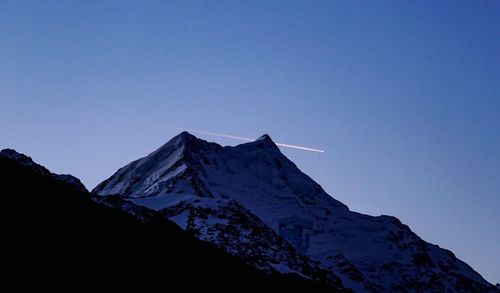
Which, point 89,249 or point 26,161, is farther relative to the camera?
point 26,161

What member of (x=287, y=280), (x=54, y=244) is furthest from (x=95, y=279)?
(x=287, y=280)

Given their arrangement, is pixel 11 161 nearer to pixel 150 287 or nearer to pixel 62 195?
pixel 62 195

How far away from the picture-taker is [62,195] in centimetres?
6906

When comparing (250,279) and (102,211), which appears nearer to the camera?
(102,211)

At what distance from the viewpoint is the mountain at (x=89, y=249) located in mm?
46969

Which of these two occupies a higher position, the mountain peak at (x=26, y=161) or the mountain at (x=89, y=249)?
the mountain peak at (x=26, y=161)

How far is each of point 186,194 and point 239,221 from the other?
98.1 ft

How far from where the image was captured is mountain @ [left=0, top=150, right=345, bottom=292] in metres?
47.0

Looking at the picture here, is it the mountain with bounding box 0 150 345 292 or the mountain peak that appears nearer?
the mountain with bounding box 0 150 345 292

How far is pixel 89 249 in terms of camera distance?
56.6 m

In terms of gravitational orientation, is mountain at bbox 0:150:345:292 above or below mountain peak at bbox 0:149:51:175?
below

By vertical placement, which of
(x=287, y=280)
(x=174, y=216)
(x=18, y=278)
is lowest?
(x=18, y=278)

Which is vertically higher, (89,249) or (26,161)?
(26,161)

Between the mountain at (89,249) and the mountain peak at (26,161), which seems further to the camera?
the mountain peak at (26,161)
